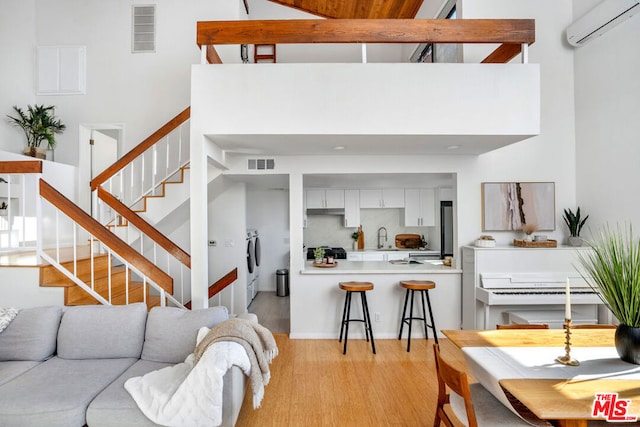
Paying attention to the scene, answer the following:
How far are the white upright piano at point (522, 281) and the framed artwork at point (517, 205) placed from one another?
0.42 metres

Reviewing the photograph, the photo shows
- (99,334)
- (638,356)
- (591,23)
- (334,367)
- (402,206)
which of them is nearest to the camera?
(638,356)

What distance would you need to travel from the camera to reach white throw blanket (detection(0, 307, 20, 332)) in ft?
8.80

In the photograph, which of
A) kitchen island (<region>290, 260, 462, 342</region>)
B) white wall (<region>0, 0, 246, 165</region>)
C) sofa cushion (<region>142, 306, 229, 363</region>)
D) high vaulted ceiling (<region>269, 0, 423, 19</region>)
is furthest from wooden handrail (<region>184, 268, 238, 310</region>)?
high vaulted ceiling (<region>269, 0, 423, 19</region>)

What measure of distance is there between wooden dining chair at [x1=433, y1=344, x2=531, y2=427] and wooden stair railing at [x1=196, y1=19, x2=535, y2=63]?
2.75 m

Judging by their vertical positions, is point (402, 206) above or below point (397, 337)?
above

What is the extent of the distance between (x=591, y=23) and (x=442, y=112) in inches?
94.2

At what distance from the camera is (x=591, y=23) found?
3.96m

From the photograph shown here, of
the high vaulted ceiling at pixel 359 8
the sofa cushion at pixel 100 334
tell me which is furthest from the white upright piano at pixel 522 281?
the high vaulted ceiling at pixel 359 8

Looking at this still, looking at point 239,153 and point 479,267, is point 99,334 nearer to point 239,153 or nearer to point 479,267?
point 239,153

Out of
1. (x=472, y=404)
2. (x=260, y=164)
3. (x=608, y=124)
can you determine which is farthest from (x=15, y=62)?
(x=608, y=124)

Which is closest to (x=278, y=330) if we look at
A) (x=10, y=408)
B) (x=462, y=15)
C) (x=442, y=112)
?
(x=10, y=408)

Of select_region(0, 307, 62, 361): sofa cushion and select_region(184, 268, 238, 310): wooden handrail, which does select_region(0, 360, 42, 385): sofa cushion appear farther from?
select_region(184, 268, 238, 310): wooden handrail

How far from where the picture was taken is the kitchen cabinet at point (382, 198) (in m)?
6.83

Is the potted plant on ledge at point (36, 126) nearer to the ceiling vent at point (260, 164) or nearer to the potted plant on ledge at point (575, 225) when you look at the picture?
the ceiling vent at point (260, 164)
